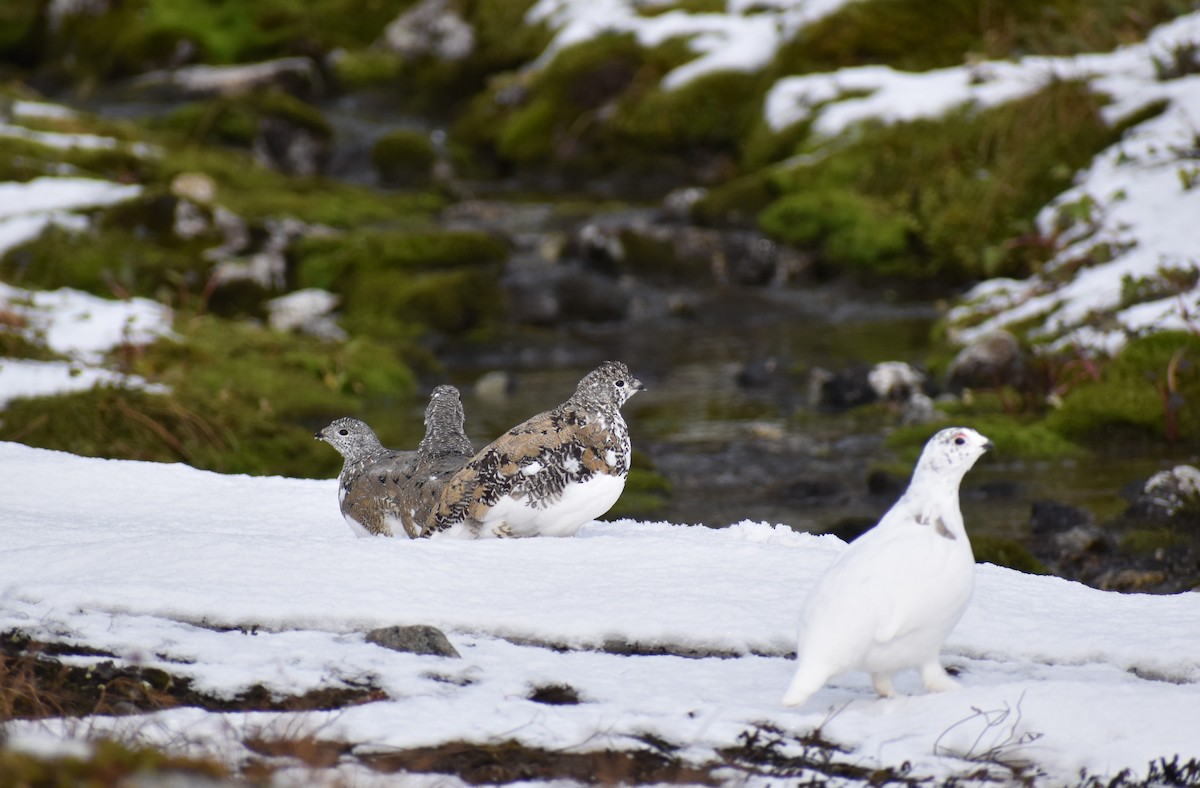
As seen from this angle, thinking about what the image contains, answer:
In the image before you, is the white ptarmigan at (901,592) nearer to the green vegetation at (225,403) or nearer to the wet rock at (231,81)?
the green vegetation at (225,403)

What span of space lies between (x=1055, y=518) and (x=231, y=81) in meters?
21.2

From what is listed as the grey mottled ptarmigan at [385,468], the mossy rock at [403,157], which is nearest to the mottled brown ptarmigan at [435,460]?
the grey mottled ptarmigan at [385,468]

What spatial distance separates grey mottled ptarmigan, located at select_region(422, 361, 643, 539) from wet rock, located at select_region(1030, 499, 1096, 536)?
154 inches

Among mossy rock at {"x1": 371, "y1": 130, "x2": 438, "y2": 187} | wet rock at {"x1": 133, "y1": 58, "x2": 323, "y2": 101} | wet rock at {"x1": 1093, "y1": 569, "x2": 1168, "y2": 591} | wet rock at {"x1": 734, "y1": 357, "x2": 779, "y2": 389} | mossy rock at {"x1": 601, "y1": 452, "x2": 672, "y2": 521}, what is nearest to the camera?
wet rock at {"x1": 1093, "y1": 569, "x2": 1168, "y2": 591}

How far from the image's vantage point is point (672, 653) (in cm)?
464

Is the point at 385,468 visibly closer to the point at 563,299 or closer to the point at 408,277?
the point at 563,299

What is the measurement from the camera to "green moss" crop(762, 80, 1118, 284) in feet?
53.5

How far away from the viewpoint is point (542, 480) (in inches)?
215

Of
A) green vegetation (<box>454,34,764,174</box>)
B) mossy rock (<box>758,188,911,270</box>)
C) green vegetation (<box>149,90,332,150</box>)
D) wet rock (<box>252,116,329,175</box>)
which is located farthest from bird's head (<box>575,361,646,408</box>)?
green vegetation (<box>149,90,332,150</box>)

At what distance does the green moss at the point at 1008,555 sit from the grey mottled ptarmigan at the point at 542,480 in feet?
9.42

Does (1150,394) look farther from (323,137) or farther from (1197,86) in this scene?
(323,137)

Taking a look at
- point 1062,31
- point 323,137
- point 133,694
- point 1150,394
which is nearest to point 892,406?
point 1150,394

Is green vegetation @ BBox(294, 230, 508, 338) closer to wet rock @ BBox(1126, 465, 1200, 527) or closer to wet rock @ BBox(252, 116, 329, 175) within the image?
wet rock @ BBox(252, 116, 329, 175)

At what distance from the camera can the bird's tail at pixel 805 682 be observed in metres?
3.92
